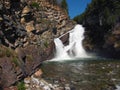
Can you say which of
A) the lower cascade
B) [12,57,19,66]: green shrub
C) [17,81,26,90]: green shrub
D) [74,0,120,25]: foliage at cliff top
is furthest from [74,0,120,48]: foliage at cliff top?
[17,81,26,90]: green shrub

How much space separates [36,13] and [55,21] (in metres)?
16.2

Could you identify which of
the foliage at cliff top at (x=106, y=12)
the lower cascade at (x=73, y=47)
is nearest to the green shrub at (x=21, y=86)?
the lower cascade at (x=73, y=47)

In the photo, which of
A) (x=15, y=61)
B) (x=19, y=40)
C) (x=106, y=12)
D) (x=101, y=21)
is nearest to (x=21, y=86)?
(x=15, y=61)

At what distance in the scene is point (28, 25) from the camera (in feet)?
148

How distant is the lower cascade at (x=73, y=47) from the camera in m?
63.4

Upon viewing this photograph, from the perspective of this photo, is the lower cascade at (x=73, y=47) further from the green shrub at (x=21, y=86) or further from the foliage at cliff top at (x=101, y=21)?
the green shrub at (x=21, y=86)

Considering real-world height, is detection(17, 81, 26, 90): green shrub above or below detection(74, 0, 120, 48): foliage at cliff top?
below

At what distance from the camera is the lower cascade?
63.4 meters

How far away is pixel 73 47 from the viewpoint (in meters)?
69.1

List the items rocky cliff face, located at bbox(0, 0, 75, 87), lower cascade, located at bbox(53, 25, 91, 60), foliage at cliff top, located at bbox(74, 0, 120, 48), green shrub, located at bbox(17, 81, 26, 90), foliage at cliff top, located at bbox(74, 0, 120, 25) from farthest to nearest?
lower cascade, located at bbox(53, 25, 91, 60)
foliage at cliff top, located at bbox(74, 0, 120, 48)
foliage at cliff top, located at bbox(74, 0, 120, 25)
rocky cliff face, located at bbox(0, 0, 75, 87)
green shrub, located at bbox(17, 81, 26, 90)

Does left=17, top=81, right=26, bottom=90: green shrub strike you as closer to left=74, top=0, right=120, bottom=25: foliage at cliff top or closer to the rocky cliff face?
the rocky cliff face

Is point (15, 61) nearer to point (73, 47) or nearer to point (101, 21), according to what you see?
point (101, 21)

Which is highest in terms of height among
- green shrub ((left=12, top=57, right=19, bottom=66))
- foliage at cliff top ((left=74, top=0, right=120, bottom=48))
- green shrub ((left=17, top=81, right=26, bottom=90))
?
foliage at cliff top ((left=74, top=0, right=120, bottom=48))

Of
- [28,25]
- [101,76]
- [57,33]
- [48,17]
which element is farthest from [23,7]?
[57,33]
